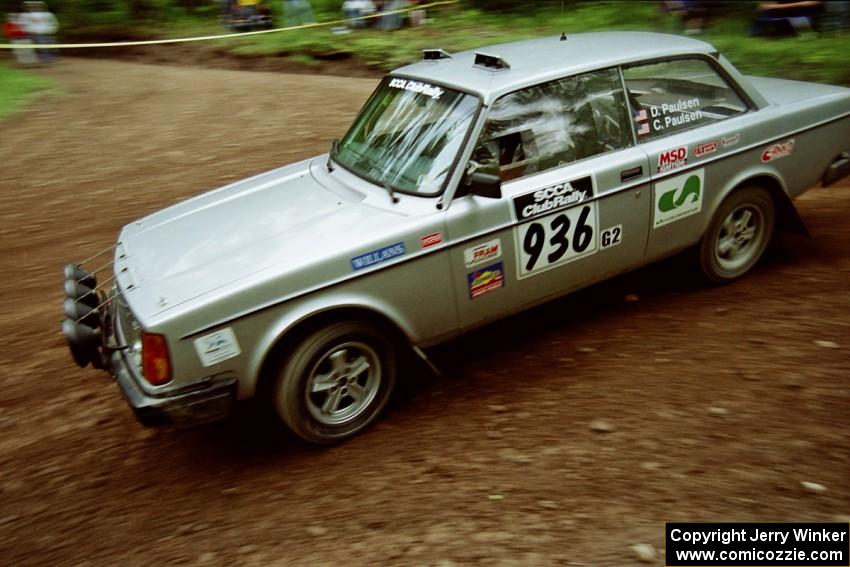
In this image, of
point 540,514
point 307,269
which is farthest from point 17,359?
point 540,514

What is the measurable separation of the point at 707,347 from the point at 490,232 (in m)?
1.61

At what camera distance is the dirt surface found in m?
3.37

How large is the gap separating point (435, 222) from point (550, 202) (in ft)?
2.44

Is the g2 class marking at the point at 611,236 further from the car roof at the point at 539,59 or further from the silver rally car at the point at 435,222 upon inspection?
the car roof at the point at 539,59

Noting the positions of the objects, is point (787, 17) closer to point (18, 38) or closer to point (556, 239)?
point (556, 239)

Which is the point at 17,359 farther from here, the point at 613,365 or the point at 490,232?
the point at 613,365

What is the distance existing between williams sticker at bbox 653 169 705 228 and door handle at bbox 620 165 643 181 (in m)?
0.17

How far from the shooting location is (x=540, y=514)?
3.39 meters

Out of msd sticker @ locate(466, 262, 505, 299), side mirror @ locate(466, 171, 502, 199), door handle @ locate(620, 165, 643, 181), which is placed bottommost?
msd sticker @ locate(466, 262, 505, 299)

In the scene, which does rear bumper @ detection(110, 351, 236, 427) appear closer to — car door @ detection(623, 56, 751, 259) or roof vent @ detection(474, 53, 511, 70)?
roof vent @ detection(474, 53, 511, 70)

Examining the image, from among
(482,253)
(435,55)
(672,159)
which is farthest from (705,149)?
(435,55)

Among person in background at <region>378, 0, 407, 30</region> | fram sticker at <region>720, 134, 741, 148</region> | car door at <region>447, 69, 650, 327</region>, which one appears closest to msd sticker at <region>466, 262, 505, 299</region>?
car door at <region>447, 69, 650, 327</region>

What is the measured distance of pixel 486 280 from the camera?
423cm

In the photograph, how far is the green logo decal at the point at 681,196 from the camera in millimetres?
4730
